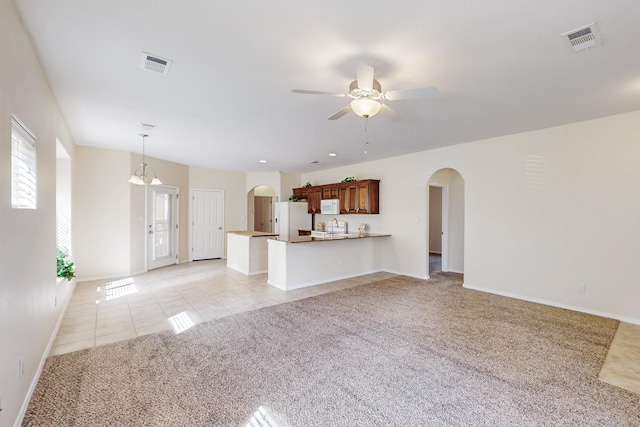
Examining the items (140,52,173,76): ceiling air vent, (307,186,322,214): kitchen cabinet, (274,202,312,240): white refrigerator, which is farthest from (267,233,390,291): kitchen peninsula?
(140,52,173,76): ceiling air vent

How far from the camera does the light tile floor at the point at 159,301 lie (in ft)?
10.9

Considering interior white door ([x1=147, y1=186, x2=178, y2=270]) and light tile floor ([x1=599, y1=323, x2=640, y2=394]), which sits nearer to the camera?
light tile floor ([x1=599, y1=323, x2=640, y2=394])

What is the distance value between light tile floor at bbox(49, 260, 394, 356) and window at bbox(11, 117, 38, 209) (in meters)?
1.59

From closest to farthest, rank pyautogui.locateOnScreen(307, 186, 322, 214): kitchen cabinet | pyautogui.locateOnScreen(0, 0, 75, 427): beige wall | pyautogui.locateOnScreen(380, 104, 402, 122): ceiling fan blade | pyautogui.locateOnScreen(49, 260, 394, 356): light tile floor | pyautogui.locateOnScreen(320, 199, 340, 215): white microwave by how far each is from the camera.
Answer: pyautogui.locateOnScreen(0, 0, 75, 427): beige wall < pyautogui.locateOnScreen(380, 104, 402, 122): ceiling fan blade < pyautogui.locateOnScreen(49, 260, 394, 356): light tile floor < pyautogui.locateOnScreen(320, 199, 340, 215): white microwave < pyautogui.locateOnScreen(307, 186, 322, 214): kitchen cabinet

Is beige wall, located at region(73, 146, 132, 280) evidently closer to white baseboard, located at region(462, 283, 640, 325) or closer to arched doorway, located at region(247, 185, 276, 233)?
arched doorway, located at region(247, 185, 276, 233)

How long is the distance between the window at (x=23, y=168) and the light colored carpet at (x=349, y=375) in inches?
58.2

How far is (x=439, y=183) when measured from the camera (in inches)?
265

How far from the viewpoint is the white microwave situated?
7.34 m

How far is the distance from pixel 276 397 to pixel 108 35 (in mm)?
2945

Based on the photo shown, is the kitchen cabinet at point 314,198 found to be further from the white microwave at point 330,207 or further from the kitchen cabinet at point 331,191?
the white microwave at point 330,207

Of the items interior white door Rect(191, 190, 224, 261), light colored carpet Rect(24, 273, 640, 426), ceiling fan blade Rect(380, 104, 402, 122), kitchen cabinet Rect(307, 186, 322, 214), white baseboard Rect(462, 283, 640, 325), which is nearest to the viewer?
light colored carpet Rect(24, 273, 640, 426)

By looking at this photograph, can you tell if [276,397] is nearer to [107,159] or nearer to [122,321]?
A: [122,321]

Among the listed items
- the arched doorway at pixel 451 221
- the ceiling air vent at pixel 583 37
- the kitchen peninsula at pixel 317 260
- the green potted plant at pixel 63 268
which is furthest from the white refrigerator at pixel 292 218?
the ceiling air vent at pixel 583 37

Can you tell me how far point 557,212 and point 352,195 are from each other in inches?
155
